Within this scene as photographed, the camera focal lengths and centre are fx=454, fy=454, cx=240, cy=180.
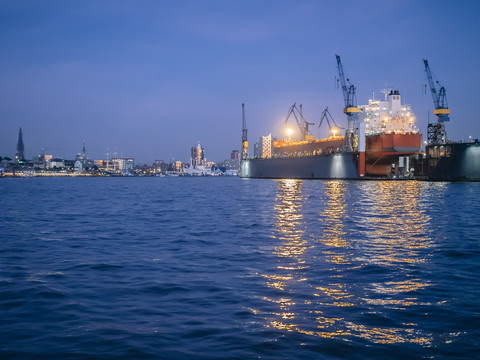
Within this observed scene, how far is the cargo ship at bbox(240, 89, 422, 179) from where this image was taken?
125413mm

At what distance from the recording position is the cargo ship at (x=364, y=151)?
12541 centimetres

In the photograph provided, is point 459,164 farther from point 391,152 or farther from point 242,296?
point 242,296

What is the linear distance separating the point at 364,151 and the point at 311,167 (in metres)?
24.6

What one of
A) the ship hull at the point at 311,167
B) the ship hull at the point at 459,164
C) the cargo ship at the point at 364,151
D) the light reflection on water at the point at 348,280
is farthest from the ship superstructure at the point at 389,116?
the light reflection on water at the point at 348,280

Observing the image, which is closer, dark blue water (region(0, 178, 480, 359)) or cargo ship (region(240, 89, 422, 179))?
dark blue water (region(0, 178, 480, 359))

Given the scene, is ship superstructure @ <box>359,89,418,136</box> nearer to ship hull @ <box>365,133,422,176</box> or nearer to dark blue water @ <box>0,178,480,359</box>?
ship hull @ <box>365,133,422,176</box>

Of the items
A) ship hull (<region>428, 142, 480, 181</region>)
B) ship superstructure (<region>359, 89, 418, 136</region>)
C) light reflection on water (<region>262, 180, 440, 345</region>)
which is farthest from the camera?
ship superstructure (<region>359, 89, 418, 136</region>)

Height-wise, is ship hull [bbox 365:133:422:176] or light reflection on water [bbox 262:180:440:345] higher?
ship hull [bbox 365:133:422:176]

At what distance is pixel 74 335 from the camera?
9.45 meters

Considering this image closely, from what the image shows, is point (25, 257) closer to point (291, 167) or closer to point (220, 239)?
point (220, 239)

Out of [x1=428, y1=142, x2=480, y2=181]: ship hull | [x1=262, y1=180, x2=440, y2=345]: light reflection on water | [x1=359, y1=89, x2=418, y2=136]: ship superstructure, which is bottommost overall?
[x1=262, y1=180, x2=440, y2=345]: light reflection on water

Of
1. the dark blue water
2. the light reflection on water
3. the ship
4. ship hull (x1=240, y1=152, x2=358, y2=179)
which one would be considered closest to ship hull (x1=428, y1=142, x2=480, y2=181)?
the ship

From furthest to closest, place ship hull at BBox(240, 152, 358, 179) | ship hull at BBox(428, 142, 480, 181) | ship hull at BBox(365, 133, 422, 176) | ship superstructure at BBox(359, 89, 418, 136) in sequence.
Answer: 1. ship superstructure at BBox(359, 89, 418, 136)
2. ship hull at BBox(240, 152, 358, 179)
3. ship hull at BBox(365, 133, 422, 176)
4. ship hull at BBox(428, 142, 480, 181)

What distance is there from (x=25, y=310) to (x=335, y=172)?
13186cm
